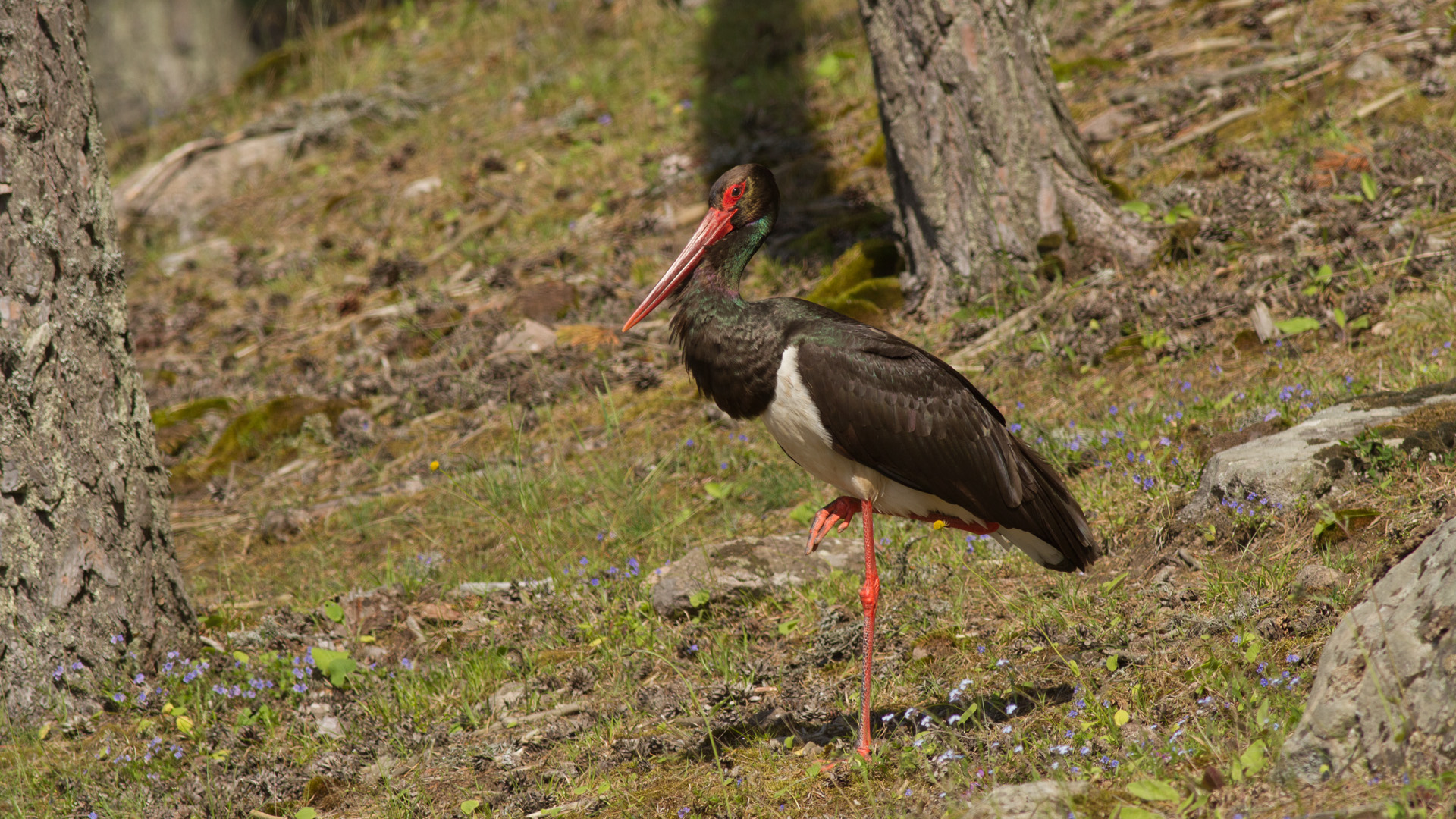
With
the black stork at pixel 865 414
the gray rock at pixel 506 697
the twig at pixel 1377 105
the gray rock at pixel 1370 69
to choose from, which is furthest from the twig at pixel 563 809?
the gray rock at pixel 1370 69

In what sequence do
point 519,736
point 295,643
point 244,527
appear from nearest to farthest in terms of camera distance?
point 519,736 < point 295,643 < point 244,527

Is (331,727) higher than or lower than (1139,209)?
lower

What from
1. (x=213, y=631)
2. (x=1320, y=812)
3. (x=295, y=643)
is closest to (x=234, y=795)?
(x=295, y=643)

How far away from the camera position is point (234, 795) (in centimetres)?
429

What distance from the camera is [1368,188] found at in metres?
6.64

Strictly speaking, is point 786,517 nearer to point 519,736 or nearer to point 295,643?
point 519,736

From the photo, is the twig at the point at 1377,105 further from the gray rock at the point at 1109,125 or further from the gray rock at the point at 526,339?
the gray rock at the point at 526,339

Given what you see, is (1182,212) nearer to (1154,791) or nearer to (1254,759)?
(1254,759)

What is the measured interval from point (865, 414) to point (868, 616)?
2.45ft

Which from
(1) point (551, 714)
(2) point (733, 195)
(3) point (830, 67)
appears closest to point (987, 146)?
(2) point (733, 195)

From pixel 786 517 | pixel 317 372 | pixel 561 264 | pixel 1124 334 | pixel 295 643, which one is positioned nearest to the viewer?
pixel 295 643

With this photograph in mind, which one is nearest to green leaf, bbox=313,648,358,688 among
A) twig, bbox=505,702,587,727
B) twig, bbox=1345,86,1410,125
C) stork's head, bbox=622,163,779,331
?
twig, bbox=505,702,587,727

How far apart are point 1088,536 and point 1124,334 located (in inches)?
96.7

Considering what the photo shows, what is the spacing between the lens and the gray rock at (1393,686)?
2.67 m
